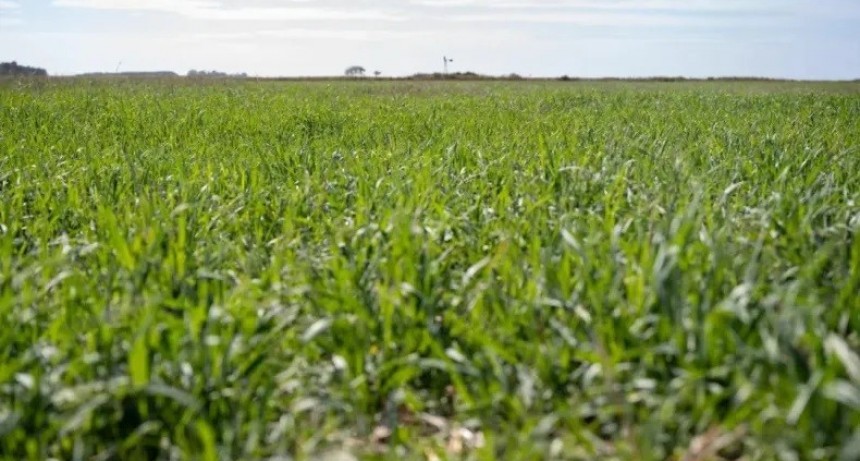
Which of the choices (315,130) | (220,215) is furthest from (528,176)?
(315,130)

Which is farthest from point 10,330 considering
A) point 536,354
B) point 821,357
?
point 821,357

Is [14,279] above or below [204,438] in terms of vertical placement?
above

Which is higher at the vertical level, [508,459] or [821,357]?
[821,357]

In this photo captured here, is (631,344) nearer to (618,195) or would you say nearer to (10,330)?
(10,330)

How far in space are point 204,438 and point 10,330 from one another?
1092 mm

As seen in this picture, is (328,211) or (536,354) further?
(328,211)

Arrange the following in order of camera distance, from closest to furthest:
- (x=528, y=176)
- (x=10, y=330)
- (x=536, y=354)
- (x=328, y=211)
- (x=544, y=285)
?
(x=536, y=354) → (x=10, y=330) → (x=544, y=285) → (x=328, y=211) → (x=528, y=176)

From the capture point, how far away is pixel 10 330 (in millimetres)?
3316

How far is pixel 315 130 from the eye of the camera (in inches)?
478

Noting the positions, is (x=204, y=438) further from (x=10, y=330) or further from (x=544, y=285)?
(x=544, y=285)

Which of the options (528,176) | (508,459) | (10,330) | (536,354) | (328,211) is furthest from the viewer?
(528,176)

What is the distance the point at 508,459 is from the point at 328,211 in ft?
11.2

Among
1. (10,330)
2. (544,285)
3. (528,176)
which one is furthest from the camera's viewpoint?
(528,176)

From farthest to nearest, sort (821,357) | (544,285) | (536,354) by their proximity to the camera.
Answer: (544,285)
(536,354)
(821,357)
